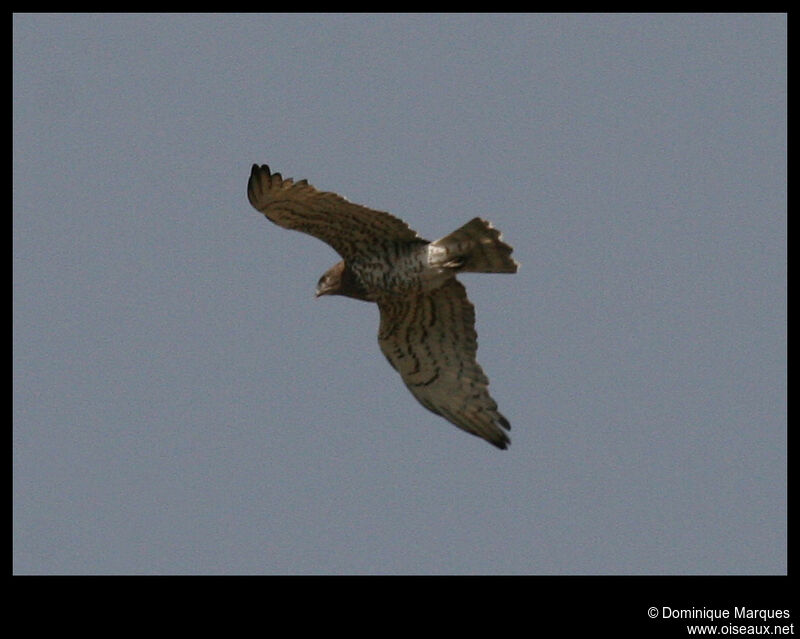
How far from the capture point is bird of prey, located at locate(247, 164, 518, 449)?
53.4 ft

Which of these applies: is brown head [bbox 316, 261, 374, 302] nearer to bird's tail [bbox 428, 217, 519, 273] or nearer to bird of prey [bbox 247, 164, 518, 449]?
bird of prey [bbox 247, 164, 518, 449]

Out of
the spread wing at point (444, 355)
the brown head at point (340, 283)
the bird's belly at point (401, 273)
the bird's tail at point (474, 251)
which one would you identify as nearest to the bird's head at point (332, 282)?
the brown head at point (340, 283)

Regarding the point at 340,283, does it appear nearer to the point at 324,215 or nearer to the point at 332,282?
the point at 332,282

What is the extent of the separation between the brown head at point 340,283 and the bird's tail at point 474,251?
0.69 meters

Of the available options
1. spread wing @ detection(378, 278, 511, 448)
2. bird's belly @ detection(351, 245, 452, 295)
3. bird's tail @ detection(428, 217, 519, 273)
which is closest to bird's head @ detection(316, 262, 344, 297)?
bird's belly @ detection(351, 245, 452, 295)

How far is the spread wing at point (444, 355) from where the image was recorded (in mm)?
17000

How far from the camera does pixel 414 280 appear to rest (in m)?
16.6

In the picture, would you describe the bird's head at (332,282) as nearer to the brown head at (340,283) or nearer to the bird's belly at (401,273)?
the brown head at (340,283)

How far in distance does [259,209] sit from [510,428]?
2.76 metres

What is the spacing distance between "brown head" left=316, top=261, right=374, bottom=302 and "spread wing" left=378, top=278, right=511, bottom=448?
12.0 inches
